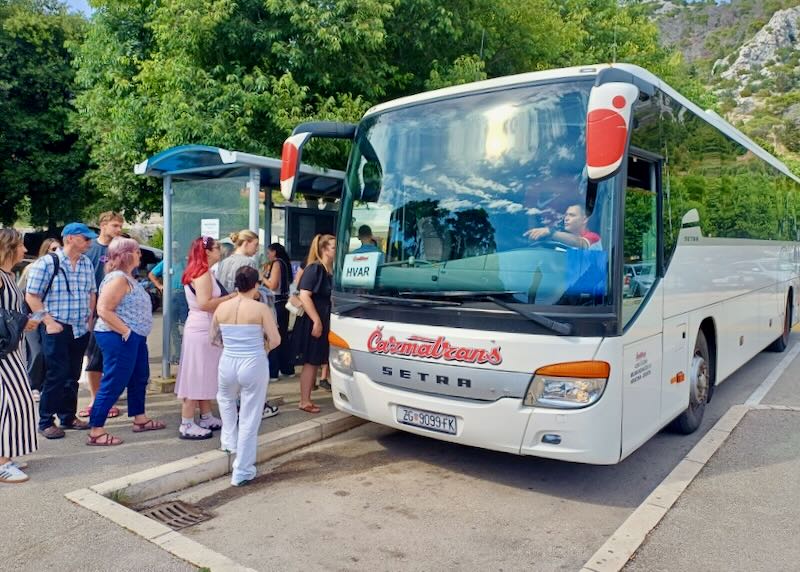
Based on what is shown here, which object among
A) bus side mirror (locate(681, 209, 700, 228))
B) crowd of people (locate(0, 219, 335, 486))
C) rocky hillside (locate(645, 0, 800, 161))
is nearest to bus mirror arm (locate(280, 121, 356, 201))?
crowd of people (locate(0, 219, 335, 486))

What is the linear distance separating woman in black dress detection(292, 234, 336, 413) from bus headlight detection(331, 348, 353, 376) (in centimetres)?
98

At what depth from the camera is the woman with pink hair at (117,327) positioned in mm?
5355

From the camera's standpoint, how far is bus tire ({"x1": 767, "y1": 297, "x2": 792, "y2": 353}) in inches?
435

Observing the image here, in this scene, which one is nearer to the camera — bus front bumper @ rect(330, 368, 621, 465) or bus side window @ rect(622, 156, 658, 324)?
bus front bumper @ rect(330, 368, 621, 465)

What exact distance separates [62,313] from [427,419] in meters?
3.24

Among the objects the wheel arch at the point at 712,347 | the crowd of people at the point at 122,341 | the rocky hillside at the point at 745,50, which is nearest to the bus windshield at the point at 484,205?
the crowd of people at the point at 122,341

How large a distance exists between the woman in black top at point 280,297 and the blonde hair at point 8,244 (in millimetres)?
2995

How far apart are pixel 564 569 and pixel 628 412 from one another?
1.23 meters

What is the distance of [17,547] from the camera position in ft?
12.4

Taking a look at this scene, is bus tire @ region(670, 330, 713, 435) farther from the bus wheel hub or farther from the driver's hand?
the driver's hand

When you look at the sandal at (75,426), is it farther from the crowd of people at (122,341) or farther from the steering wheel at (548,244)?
the steering wheel at (548,244)

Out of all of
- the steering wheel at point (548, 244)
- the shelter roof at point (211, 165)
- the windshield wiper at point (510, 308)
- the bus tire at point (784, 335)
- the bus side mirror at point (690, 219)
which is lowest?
the bus tire at point (784, 335)

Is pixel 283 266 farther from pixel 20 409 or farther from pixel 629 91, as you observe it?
pixel 629 91

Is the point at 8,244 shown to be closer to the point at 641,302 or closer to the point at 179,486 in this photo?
the point at 179,486
